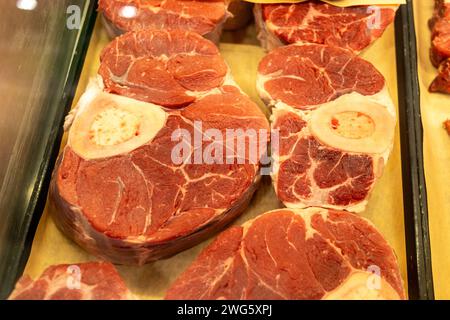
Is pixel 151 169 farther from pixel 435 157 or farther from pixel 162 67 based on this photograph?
pixel 435 157

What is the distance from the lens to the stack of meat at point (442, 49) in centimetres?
329

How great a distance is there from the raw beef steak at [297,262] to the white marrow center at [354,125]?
1.34ft

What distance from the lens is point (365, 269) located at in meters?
2.26

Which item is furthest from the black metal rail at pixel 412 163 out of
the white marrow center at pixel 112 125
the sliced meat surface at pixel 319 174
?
the white marrow center at pixel 112 125

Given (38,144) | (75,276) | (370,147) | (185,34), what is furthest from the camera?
(185,34)

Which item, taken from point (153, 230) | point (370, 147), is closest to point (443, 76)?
point (370, 147)

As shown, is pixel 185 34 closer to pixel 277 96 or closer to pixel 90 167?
pixel 277 96

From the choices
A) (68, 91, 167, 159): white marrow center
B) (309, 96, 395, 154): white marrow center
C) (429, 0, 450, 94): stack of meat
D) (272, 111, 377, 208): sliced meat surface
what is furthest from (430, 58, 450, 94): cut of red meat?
(68, 91, 167, 159): white marrow center

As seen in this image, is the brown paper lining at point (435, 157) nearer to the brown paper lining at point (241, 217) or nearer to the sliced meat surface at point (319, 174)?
the brown paper lining at point (241, 217)

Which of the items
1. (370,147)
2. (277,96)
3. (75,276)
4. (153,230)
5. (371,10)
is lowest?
(75,276)

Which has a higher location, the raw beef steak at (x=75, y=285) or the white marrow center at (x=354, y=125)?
the white marrow center at (x=354, y=125)

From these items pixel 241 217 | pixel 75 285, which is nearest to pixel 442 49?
pixel 241 217

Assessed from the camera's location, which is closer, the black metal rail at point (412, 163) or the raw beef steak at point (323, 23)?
the black metal rail at point (412, 163)

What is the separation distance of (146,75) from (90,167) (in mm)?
684
